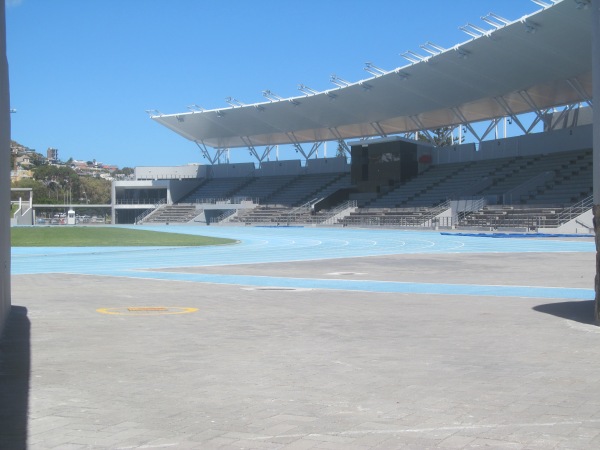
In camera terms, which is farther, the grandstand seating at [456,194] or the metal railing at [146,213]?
the metal railing at [146,213]

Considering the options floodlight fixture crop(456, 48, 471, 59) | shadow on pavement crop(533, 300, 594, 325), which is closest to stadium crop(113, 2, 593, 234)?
floodlight fixture crop(456, 48, 471, 59)

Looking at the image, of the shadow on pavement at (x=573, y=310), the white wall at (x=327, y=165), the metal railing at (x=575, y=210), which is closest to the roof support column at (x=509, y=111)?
the metal railing at (x=575, y=210)

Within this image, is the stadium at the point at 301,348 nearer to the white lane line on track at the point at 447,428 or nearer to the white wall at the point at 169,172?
the white lane line on track at the point at 447,428

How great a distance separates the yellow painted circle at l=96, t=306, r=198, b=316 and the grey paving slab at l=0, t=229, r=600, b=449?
0.16 ft

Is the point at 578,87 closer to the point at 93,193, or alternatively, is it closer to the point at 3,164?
the point at 3,164

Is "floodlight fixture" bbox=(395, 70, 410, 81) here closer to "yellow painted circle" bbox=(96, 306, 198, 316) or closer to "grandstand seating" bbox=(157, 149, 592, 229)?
"grandstand seating" bbox=(157, 149, 592, 229)

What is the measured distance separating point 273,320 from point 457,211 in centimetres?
4915

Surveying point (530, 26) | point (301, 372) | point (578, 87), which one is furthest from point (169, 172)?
point (301, 372)

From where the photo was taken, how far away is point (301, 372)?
7387mm

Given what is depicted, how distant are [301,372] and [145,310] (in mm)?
5571

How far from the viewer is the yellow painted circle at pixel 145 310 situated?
11930 millimetres

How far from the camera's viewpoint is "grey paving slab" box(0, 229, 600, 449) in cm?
526

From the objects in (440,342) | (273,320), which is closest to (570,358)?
(440,342)

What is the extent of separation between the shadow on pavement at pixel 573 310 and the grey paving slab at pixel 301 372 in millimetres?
47
